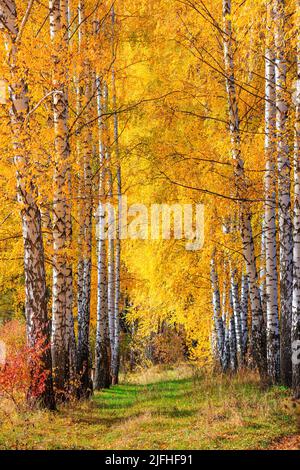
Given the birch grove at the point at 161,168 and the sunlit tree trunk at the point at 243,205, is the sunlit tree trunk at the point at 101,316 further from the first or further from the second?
the sunlit tree trunk at the point at 243,205

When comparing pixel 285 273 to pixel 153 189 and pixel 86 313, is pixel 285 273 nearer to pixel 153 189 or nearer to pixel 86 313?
pixel 86 313

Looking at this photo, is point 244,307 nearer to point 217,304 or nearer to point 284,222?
point 217,304

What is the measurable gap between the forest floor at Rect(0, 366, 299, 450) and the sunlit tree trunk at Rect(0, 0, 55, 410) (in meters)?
0.63

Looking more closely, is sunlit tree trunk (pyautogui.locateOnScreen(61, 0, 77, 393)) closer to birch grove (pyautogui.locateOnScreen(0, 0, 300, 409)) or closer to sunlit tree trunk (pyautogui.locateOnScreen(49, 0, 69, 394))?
birch grove (pyautogui.locateOnScreen(0, 0, 300, 409))

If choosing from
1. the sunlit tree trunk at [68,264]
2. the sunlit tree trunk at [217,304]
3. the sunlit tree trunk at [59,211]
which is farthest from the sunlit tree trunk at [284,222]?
the sunlit tree trunk at [217,304]

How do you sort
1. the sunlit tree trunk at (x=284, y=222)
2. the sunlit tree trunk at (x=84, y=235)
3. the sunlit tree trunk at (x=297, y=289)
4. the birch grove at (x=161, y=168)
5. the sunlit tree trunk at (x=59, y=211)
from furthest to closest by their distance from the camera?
the sunlit tree trunk at (x=84, y=235) < the sunlit tree trunk at (x=59, y=211) < the sunlit tree trunk at (x=284, y=222) < the birch grove at (x=161, y=168) < the sunlit tree trunk at (x=297, y=289)

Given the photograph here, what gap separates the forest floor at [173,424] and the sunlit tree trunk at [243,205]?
83cm

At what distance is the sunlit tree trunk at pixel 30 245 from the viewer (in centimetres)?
A: 986

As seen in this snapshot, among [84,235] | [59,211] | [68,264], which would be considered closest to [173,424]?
[59,211]

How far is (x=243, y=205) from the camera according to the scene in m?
11.3

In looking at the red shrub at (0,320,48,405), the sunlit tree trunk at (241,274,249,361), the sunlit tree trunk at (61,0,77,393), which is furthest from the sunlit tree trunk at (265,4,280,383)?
the sunlit tree trunk at (241,274,249,361)

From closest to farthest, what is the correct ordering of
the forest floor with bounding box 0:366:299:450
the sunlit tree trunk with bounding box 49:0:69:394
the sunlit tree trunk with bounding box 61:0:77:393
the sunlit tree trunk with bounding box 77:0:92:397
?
1. the forest floor with bounding box 0:366:299:450
2. the sunlit tree trunk with bounding box 49:0:69:394
3. the sunlit tree trunk with bounding box 61:0:77:393
4. the sunlit tree trunk with bounding box 77:0:92:397

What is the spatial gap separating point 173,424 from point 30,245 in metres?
3.47

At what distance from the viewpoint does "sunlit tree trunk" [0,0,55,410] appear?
9.86m
